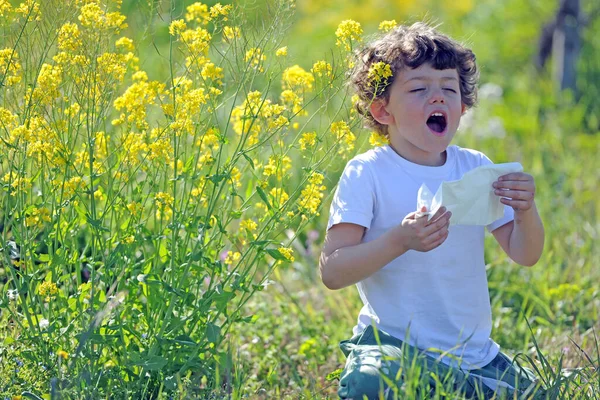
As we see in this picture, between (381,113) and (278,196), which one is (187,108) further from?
(381,113)

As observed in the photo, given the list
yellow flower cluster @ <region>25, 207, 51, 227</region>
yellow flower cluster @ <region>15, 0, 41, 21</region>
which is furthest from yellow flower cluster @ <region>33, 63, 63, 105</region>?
yellow flower cluster @ <region>25, 207, 51, 227</region>

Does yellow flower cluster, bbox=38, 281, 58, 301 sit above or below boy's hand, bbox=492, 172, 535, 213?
below

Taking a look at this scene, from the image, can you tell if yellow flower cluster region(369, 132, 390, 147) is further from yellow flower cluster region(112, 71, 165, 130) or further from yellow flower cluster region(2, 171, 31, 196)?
yellow flower cluster region(2, 171, 31, 196)

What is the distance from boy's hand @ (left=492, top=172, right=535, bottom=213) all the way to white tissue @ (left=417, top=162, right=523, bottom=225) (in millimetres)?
17

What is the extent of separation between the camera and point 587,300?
3.69 meters

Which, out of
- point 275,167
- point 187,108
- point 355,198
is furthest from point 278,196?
point 187,108

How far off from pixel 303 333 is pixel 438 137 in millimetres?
1186

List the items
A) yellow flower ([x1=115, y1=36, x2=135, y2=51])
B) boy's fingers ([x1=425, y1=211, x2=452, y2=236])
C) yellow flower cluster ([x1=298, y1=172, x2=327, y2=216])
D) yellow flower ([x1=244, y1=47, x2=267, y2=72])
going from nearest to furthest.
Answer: boy's fingers ([x1=425, y1=211, x2=452, y2=236]), yellow flower ([x1=244, y1=47, x2=267, y2=72]), yellow flower cluster ([x1=298, y1=172, x2=327, y2=216]), yellow flower ([x1=115, y1=36, x2=135, y2=51])

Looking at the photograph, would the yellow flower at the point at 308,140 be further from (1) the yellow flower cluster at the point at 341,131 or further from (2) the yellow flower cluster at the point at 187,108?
(2) the yellow flower cluster at the point at 187,108

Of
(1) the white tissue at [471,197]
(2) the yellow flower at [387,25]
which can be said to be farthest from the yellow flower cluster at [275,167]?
(2) the yellow flower at [387,25]

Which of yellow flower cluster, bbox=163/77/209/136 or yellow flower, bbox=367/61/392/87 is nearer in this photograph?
yellow flower cluster, bbox=163/77/209/136

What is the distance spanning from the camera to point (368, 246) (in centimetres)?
236

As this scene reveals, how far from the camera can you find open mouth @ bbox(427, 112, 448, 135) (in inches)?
99.8

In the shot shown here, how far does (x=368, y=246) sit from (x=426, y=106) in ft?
1.43
